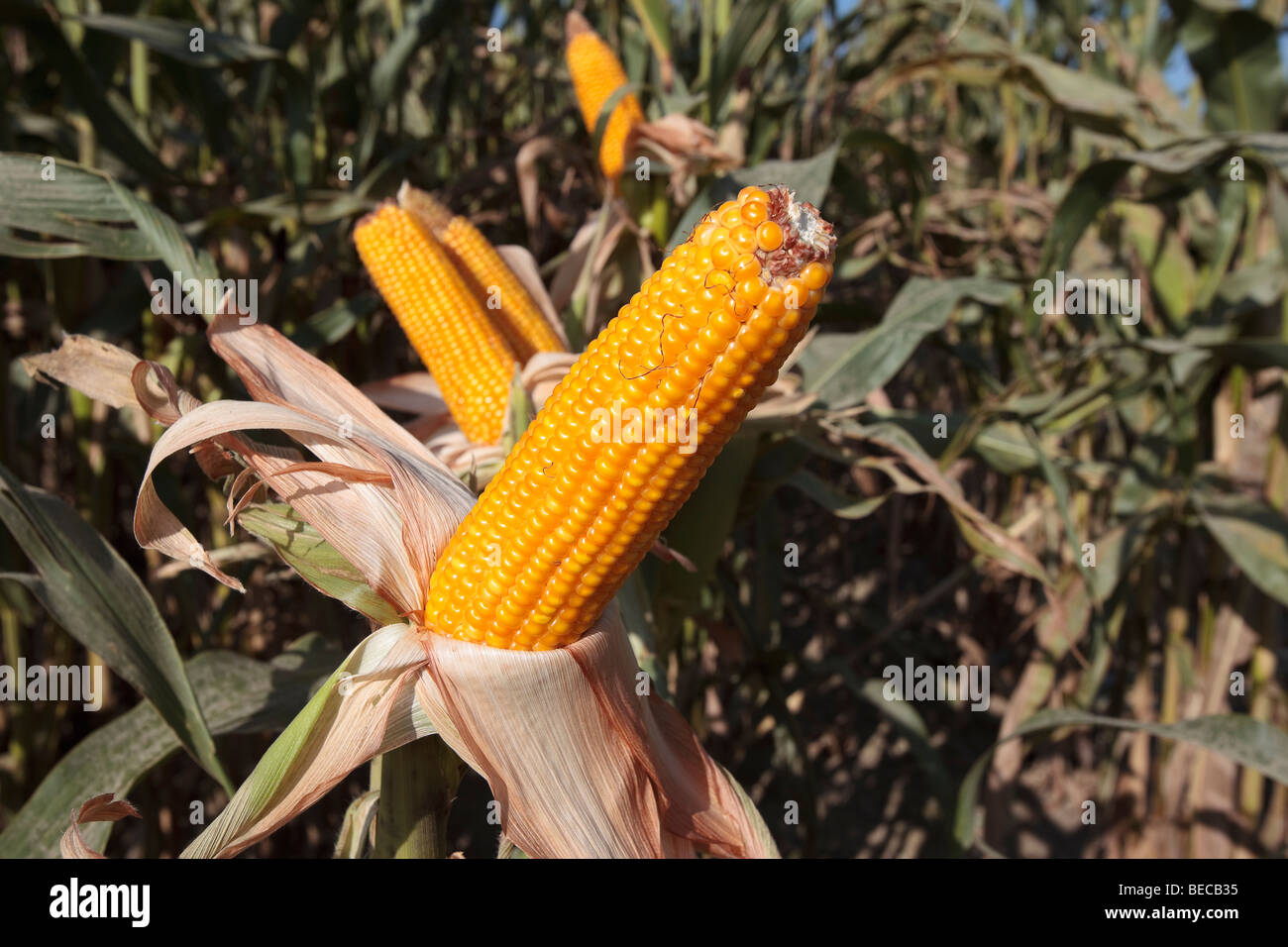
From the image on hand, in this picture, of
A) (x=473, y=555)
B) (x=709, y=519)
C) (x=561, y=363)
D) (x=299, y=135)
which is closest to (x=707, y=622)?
(x=709, y=519)

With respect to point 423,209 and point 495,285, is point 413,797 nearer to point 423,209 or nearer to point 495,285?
point 495,285

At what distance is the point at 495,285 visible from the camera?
6.79ft

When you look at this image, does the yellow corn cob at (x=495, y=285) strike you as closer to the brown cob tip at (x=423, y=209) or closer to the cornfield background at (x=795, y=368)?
the brown cob tip at (x=423, y=209)

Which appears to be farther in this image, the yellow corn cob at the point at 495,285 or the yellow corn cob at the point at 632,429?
the yellow corn cob at the point at 495,285

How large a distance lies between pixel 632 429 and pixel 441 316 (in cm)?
93

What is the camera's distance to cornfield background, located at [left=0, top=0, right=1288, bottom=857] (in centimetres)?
200

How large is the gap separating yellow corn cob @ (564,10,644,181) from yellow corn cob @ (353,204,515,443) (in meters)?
0.90

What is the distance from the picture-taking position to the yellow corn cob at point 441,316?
1.87 meters

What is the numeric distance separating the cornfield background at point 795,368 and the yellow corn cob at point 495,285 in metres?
0.37

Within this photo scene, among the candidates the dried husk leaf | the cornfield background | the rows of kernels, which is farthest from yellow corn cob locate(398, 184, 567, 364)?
the dried husk leaf

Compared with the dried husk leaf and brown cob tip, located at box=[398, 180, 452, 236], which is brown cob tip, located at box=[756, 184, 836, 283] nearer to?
the dried husk leaf

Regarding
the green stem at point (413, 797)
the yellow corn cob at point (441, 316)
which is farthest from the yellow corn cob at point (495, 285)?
the green stem at point (413, 797)

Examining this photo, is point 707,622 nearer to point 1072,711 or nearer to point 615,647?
point 1072,711
